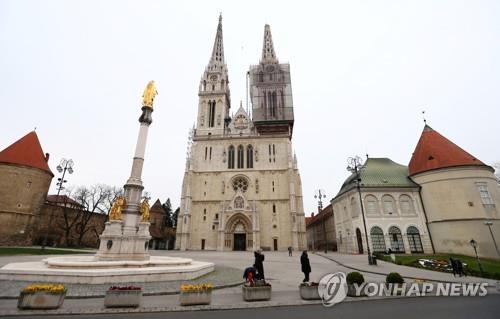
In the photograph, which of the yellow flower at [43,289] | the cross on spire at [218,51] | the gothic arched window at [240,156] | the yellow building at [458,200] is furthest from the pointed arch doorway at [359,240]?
the cross on spire at [218,51]

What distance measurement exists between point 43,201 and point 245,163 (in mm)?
29253

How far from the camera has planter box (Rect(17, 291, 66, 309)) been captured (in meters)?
5.74

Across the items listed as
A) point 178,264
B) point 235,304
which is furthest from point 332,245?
point 235,304

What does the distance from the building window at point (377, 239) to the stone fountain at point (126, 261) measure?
20351mm

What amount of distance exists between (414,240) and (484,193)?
323 inches

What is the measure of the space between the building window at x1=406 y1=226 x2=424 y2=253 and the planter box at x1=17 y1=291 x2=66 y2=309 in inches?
1180

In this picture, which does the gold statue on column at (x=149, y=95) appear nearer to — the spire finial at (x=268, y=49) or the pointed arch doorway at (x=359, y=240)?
the pointed arch doorway at (x=359, y=240)

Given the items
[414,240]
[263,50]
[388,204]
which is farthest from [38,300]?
[263,50]

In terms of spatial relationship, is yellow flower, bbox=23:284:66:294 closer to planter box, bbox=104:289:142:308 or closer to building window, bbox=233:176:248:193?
planter box, bbox=104:289:142:308

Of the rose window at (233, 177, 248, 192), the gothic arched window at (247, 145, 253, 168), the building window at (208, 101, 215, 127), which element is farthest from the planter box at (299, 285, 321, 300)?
the building window at (208, 101, 215, 127)

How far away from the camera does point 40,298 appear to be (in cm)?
580

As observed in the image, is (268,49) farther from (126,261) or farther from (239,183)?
(126,261)

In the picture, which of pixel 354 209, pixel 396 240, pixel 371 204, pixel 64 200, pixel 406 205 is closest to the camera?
pixel 396 240

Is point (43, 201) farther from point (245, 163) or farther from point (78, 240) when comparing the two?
point (245, 163)
